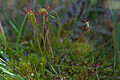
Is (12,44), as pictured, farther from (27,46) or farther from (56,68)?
(56,68)

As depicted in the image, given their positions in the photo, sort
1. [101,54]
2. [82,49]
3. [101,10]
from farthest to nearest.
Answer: [101,10], [82,49], [101,54]

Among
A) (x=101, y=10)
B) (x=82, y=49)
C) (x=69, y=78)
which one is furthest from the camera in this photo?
(x=101, y=10)

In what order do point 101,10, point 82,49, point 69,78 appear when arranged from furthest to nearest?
point 101,10 → point 82,49 → point 69,78

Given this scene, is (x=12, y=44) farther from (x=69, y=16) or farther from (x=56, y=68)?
(x=69, y=16)

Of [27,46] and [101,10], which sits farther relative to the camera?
[101,10]

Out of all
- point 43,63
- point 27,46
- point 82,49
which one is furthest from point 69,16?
point 43,63

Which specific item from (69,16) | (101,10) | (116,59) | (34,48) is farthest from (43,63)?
(101,10)

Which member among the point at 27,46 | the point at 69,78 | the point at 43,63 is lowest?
the point at 69,78

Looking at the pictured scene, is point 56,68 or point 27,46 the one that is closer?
point 56,68

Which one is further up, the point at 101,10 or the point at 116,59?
the point at 101,10
